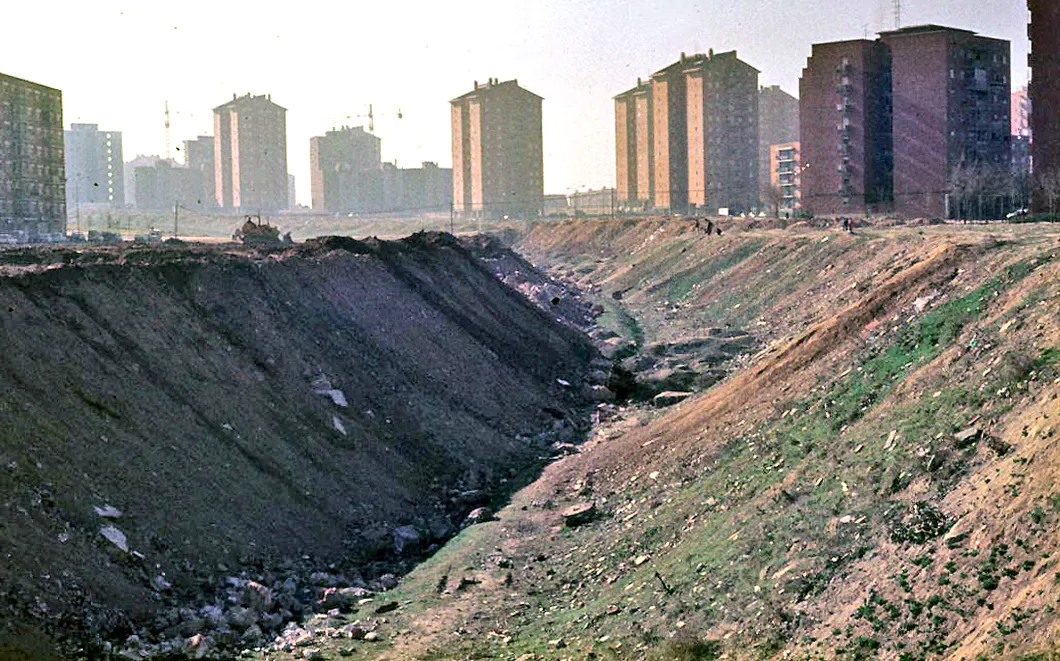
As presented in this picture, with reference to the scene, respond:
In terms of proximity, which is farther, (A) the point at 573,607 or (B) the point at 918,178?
(B) the point at 918,178

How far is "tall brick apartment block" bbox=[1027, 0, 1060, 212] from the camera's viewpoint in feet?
321

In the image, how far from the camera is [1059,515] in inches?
611

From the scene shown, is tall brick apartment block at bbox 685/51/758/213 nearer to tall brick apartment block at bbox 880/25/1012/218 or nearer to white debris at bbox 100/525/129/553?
tall brick apartment block at bbox 880/25/1012/218

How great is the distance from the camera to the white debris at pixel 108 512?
21.3 meters

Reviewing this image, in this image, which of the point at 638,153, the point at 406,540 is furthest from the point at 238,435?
the point at 638,153

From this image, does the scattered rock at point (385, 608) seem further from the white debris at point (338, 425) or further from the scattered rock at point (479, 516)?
the white debris at point (338, 425)

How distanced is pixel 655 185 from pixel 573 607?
534ft

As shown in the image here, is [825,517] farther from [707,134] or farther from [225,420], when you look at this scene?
[707,134]

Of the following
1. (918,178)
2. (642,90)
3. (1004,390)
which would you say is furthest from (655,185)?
(1004,390)

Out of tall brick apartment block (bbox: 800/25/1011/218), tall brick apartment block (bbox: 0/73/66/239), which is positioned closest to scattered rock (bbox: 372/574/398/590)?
tall brick apartment block (bbox: 0/73/66/239)

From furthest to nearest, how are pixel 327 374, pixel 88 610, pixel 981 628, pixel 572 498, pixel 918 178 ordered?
pixel 918 178, pixel 327 374, pixel 572 498, pixel 88 610, pixel 981 628

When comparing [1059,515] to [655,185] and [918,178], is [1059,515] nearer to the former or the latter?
[918,178]

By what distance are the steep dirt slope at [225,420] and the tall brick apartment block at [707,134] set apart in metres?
121

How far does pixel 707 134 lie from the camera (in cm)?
16300
